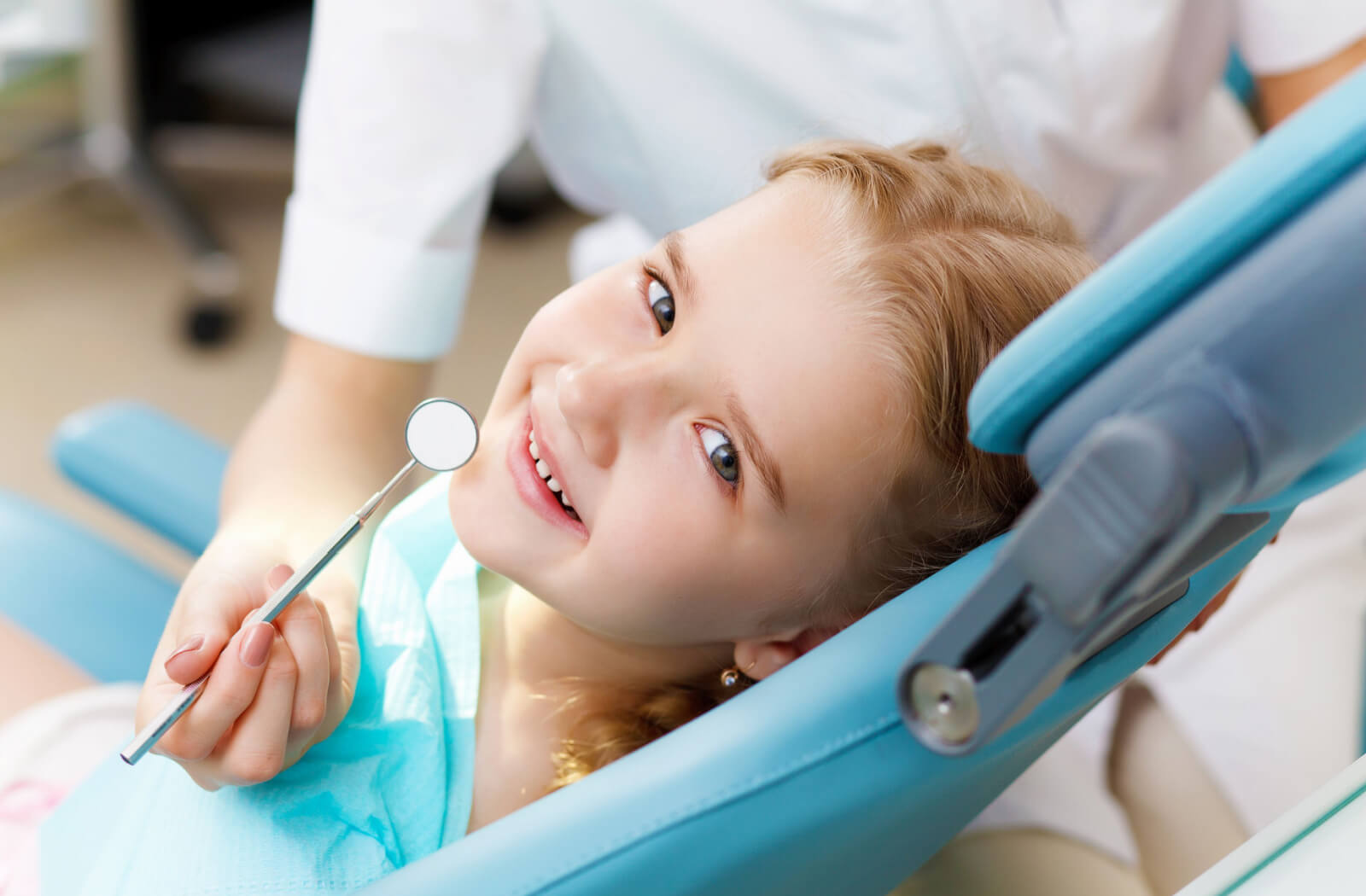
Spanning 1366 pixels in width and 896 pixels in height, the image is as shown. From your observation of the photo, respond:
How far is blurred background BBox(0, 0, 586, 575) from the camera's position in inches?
74.5

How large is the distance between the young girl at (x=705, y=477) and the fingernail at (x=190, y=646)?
18 millimetres

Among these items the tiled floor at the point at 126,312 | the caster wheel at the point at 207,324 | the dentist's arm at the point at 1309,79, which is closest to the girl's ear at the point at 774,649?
the dentist's arm at the point at 1309,79

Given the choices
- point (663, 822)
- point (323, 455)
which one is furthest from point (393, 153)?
point (663, 822)

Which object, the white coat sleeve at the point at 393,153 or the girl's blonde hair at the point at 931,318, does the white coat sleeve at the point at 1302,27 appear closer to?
the girl's blonde hair at the point at 931,318

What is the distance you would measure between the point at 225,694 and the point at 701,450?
25 cm

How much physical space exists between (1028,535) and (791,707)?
148 millimetres

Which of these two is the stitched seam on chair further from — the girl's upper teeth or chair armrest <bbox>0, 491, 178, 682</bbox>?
chair armrest <bbox>0, 491, 178, 682</bbox>

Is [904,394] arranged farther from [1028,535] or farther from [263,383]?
[263,383]

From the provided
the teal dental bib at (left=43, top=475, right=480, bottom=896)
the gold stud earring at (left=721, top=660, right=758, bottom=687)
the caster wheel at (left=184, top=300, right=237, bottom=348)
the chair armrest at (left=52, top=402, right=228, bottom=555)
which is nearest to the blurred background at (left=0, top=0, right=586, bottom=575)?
the caster wheel at (left=184, top=300, right=237, bottom=348)

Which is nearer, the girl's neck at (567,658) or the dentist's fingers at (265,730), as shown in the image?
the dentist's fingers at (265,730)

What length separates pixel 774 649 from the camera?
2.14 feet

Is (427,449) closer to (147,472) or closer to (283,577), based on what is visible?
(283,577)

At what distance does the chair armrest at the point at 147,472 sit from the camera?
2.93ft

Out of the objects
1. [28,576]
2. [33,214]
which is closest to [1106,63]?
[28,576]
